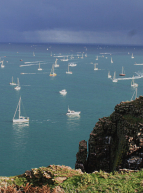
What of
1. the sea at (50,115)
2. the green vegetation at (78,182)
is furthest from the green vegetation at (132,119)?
the sea at (50,115)

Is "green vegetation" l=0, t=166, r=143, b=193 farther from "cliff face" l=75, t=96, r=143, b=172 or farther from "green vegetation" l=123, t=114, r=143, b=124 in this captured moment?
"green vegetation" l=123, t=114, r=143, b=124

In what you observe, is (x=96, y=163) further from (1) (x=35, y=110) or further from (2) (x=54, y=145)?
(1) (x=35, y=110)

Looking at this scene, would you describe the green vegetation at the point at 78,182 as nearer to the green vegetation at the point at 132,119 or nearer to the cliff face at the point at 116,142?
the cliff face at the point at 116,142

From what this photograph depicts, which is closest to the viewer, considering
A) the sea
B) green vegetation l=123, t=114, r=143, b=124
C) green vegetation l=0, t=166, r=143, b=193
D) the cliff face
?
green vegetation l=0, t=166, r=143, b=193

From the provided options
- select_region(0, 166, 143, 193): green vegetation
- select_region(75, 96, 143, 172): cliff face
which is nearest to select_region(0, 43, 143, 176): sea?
select_region(75, 96, 143, 172): cliff face

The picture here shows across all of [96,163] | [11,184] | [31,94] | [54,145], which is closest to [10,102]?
[31,94]

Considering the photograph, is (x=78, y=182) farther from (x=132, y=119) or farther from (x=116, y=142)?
(x=132, y=119)

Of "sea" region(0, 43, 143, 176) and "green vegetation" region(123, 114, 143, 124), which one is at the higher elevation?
"green vegetation" region(123, 114, 143, 124)
